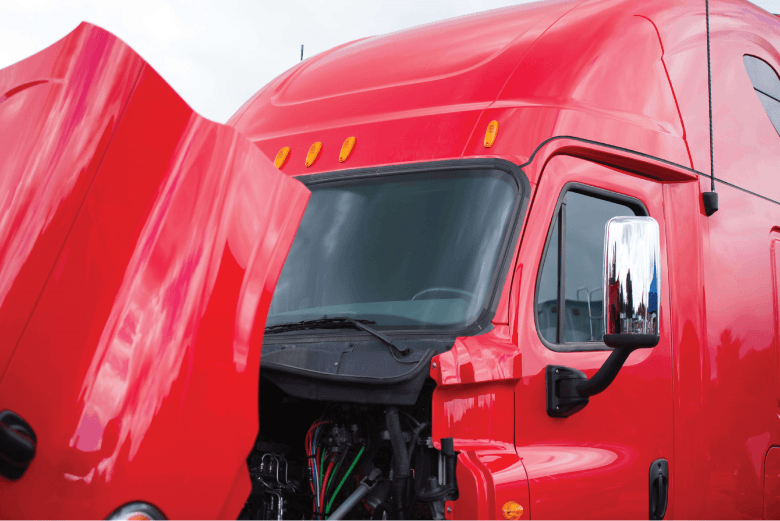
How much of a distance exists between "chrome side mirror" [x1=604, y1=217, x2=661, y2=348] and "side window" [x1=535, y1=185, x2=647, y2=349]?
0.49 meters

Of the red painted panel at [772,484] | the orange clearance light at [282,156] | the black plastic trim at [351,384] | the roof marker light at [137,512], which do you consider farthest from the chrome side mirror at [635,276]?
the red painted panel at [772,484]

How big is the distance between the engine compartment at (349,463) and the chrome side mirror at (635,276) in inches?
26.4

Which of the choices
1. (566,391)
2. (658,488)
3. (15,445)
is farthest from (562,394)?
(15,445)

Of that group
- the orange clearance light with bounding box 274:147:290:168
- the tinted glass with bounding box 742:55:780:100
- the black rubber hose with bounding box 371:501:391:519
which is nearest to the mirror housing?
the black rubber hose with bounding box 371:501:391:519

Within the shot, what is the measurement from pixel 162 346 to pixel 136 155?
0.50 m

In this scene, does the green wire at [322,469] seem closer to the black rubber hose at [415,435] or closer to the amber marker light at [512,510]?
the black rubber hose at [415,435]

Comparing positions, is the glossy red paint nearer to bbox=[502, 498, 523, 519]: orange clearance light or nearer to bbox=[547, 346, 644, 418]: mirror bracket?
bbox=[502, 498, 523, 519]: orange clearance light

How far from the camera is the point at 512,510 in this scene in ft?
8.40

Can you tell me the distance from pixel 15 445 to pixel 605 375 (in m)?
1.84

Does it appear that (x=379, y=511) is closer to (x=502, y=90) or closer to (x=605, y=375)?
(x=605, y=375)

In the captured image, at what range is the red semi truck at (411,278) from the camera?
6.25 feet

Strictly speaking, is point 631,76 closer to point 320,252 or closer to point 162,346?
point 320,252

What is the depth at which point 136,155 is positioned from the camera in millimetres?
2029

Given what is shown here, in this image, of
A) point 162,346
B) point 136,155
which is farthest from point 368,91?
point 162,346
